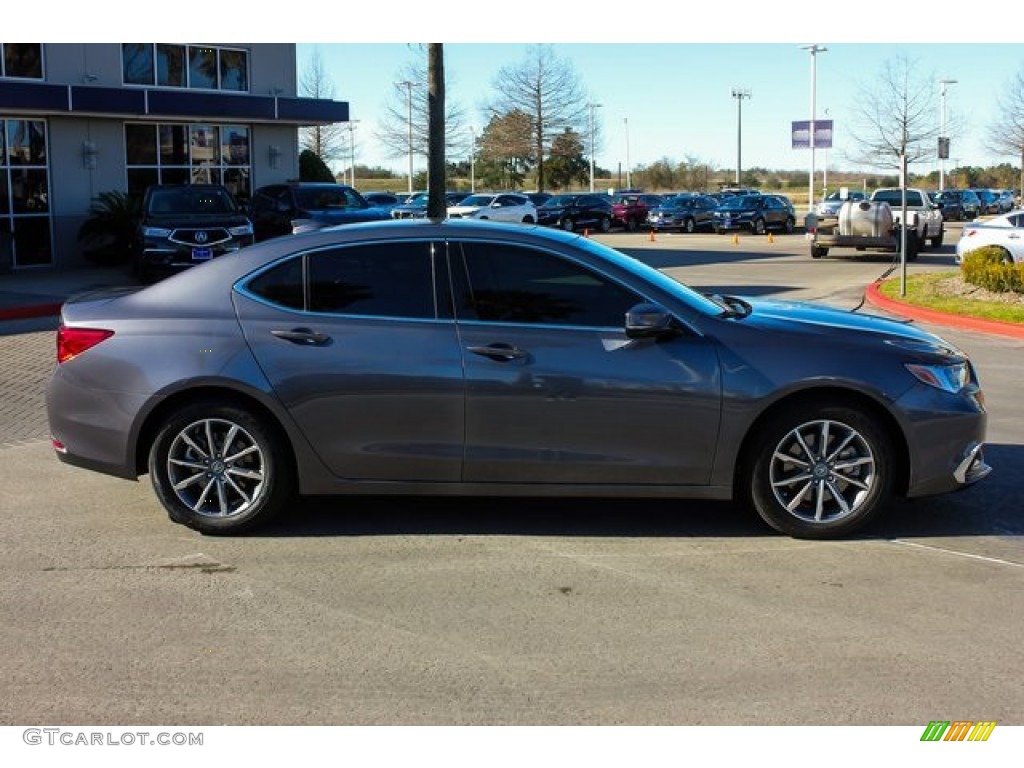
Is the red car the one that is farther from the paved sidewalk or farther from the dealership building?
the paved sidewalk

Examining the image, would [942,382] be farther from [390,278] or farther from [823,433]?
[390,278]

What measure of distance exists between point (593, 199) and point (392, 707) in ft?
151

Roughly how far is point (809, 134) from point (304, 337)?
6158 centimetres

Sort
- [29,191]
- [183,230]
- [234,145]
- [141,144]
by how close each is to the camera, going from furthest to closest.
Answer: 1. [234,145]
2. [141,144]
3. [29,191]
4. [183,230]

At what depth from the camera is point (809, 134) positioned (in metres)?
63.5

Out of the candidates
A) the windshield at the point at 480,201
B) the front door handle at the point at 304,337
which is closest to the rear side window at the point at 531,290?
the front door handle at the point at 304,337

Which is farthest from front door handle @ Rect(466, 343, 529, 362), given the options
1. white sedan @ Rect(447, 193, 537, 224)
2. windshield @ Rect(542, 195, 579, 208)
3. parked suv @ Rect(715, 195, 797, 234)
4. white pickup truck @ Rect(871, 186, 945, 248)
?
windshield @ Rect(542, 195, 579, 208)

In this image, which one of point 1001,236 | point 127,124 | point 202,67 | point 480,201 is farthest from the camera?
point 480,201

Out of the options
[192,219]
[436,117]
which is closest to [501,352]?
[436,117]

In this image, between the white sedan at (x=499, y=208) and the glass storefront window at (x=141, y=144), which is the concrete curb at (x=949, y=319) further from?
the white sedan at (x=499, y=208)

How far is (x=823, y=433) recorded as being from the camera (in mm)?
5777

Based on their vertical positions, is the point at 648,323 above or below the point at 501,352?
above

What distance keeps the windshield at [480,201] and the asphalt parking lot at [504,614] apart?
37502mm
